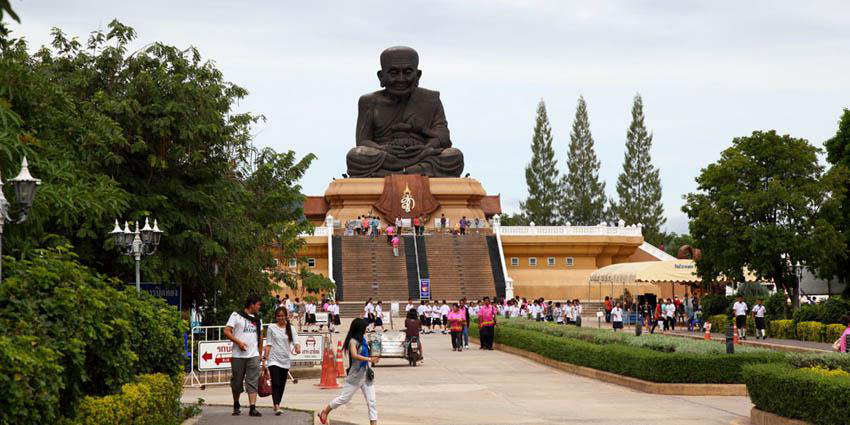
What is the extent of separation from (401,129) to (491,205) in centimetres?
957

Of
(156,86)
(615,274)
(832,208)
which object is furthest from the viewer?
(615,274)

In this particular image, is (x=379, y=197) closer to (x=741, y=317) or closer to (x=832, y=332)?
(x=741, y=317)

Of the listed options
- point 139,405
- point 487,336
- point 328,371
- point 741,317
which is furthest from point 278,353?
point 741,317

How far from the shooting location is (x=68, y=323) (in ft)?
25.1

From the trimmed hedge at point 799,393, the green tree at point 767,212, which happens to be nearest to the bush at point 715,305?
the green tree at point 767,212

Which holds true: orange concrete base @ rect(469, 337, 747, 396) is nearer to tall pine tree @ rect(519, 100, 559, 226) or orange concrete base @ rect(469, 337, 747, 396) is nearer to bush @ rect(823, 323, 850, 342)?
bush @ rect(823, 323, 850, 342)

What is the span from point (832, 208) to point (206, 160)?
759 inches

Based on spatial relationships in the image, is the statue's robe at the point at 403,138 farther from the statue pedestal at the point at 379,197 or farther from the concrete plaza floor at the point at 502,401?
the concrete plaza floor at the point at 502,401

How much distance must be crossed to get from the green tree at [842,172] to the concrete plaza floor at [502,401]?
49.6 feet

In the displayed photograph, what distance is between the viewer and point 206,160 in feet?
62.0

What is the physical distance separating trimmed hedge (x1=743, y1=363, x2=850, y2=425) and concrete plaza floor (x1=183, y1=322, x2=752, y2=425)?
2.20 ft

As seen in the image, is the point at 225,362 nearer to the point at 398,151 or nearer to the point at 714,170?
the point at 714,170

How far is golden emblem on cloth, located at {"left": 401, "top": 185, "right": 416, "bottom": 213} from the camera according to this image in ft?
183

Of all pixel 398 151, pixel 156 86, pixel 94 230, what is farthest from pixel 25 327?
pixel 398 151
